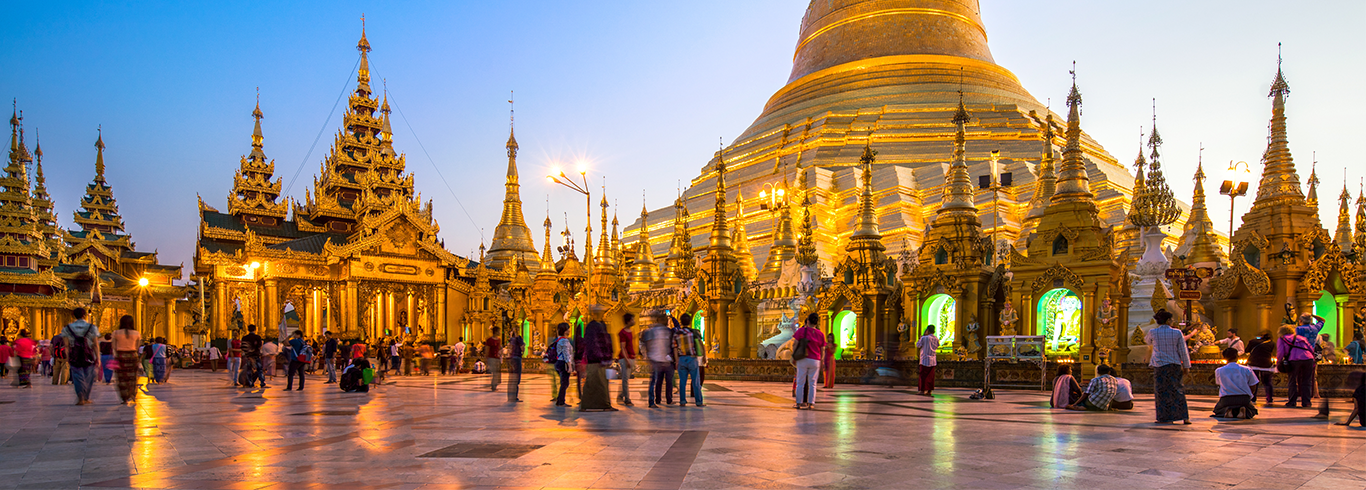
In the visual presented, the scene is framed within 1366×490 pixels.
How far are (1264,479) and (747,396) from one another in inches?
365

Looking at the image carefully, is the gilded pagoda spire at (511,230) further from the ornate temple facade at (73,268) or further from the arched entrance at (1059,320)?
the arched entrance at (1059,320)

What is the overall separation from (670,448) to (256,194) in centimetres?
5263

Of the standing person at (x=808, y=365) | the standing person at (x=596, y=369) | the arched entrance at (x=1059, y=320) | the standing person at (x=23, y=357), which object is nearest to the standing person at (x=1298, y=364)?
the arched entrance at (x=1059, y=320)

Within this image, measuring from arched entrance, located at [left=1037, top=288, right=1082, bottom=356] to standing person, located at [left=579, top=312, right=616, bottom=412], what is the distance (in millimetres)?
11316

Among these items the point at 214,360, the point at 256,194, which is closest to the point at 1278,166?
the point at 214,360

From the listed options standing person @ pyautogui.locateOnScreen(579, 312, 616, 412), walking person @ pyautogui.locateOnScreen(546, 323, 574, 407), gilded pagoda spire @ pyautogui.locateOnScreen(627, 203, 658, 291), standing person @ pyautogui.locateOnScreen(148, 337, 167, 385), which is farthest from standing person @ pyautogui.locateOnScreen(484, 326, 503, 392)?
gilded pagoda spire @ pyautogui.locateOnScreen(627, 203, 658, 291)

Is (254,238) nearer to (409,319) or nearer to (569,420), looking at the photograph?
(409,319)

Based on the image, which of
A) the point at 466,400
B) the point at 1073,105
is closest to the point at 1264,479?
the point at 466,400

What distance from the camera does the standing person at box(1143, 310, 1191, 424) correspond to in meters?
9.52

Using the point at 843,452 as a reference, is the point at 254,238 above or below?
above

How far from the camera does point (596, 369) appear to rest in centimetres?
1127

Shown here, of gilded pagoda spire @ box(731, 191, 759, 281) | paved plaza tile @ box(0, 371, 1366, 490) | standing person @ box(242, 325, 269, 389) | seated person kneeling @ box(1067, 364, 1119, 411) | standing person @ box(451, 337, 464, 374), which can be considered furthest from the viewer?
gilded pagoda spire @ box(731, 191, 759, 281)

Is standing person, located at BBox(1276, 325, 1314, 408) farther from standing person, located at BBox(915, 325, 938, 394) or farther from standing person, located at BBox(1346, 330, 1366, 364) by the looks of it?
standing person, located at BBox(1346, 330, 1366, 364)

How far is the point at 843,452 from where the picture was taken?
6934 millimetres
